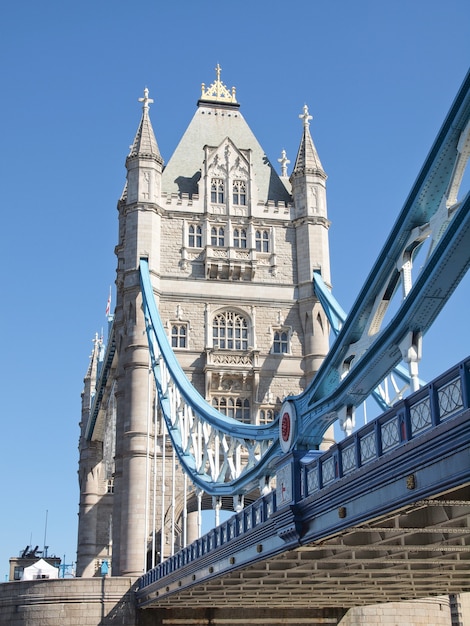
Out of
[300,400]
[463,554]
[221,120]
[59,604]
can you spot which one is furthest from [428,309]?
[221,120]

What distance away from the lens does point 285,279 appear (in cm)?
4553

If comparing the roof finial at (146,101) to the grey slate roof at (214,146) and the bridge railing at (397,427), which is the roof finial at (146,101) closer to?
the grey slate roof at (214,146)

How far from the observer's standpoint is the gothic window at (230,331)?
144 ft

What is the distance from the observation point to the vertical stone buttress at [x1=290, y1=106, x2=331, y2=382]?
44250 mm

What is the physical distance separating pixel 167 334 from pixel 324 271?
319 inches

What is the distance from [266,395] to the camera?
4303 centimetres

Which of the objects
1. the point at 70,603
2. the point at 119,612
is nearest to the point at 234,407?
the point at 119,612

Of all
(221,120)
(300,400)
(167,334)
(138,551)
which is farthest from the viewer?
(221,120)

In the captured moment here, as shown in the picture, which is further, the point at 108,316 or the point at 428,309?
the point at 108,316

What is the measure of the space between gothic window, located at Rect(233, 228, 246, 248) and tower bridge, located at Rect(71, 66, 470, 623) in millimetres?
95

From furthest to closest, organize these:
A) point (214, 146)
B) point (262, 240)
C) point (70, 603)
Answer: point (214, 146) < point (262, 240) < point (70, 603)

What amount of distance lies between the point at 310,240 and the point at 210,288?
5400mm

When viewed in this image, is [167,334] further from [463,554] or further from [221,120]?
[463,554]

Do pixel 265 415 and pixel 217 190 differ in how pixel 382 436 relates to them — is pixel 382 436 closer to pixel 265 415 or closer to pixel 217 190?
pixel 265 415
